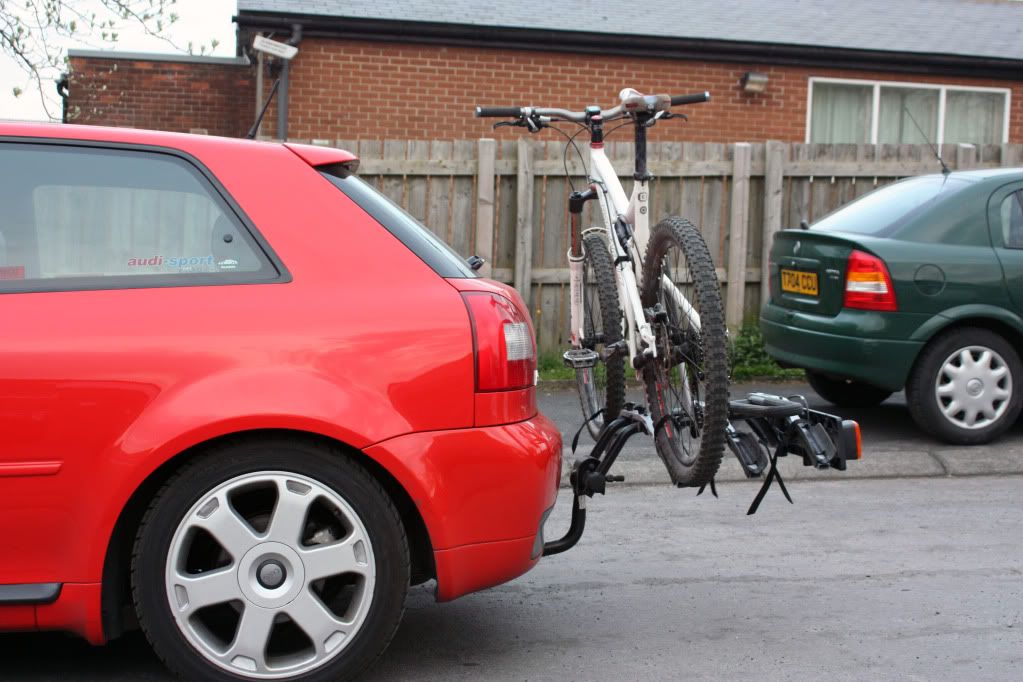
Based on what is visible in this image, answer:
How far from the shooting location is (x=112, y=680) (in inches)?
146

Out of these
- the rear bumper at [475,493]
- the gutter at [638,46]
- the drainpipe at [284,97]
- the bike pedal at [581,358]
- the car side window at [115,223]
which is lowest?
the rear bumper at [475,493]

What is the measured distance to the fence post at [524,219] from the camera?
10.1 meters

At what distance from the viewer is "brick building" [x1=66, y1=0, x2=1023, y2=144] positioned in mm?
14211

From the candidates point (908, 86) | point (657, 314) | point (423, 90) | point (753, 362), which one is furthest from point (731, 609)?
point (908, 86)

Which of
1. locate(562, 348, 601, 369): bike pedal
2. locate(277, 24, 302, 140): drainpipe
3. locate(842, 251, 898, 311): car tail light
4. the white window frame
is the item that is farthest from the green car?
the white window frame

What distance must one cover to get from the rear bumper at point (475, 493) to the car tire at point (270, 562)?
0.35 ft

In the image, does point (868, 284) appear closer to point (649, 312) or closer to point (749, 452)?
point (649, 312)

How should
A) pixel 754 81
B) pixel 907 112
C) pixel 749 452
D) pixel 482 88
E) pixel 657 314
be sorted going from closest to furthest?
pixel 749 452
pixel 657 314
pixel 482 88
pixel 754 81
pixel 907 112

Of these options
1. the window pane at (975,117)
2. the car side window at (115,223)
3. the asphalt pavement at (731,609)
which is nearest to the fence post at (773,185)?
the asphalt pavement at (731,609)

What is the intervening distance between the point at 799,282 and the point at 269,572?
5063 millimetres

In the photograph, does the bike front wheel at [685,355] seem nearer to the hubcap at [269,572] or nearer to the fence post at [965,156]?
the hubcap at [269,572]

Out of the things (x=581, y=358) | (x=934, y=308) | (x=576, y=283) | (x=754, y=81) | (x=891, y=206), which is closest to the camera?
(x=581, y=358)

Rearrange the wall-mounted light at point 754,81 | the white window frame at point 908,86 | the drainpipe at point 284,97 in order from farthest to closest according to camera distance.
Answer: the white window frame at point 908,86 < the wall-mounted light at point 754,81 < the drainpipe at point 284,97

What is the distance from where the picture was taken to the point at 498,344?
11.9 feet
